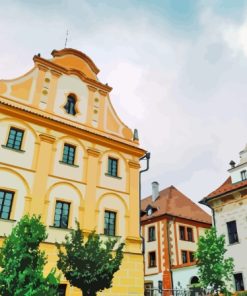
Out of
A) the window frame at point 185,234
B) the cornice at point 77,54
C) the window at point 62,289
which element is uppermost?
the cornice at point 77,54

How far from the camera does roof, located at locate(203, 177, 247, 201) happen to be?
2255 centimetres

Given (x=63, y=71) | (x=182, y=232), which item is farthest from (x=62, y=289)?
(x=182, y=232)

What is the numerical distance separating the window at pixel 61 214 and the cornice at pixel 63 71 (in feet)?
28.6

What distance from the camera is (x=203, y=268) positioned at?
19781mm

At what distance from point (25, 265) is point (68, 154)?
8.80 m

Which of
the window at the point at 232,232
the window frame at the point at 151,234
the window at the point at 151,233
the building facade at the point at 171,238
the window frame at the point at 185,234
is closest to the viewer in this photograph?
the window at the point at 232,232

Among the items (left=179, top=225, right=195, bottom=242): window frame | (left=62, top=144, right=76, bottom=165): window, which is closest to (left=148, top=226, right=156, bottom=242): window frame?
(left=179, top=225, right=195, bottom=242): window frame

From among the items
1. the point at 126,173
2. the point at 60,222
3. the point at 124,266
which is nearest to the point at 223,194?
the point at 126,173

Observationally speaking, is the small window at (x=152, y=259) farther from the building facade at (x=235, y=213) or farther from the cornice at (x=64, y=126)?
the cornice at (x=64, y=126)

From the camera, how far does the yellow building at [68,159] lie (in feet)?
53.8

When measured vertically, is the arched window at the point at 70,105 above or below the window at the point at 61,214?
above

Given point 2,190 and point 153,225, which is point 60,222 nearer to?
point 2,190

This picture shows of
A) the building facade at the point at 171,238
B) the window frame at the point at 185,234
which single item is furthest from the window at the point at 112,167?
the window frame at the point at 185,234

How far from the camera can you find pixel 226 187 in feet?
79.5
